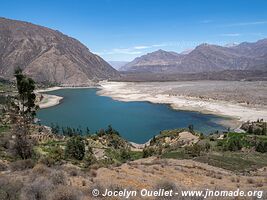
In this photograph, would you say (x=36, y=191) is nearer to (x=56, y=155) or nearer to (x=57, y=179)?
(x=57, y=179)

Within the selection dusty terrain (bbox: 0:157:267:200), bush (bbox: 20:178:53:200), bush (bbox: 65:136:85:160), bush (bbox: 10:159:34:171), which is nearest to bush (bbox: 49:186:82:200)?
dusty terrain (bbox: 0:157:267:200)

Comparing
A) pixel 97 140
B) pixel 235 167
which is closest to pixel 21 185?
pixel 235 167

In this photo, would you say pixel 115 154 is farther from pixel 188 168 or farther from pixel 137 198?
pixel 137 198

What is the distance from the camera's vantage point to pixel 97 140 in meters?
49.3

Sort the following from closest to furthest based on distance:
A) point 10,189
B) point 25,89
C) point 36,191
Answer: point 36,191, point 10,189, point 25,89

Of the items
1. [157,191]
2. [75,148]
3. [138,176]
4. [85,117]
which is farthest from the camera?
[85,117]

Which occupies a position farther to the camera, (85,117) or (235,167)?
(85,117)

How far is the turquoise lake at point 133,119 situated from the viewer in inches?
2926

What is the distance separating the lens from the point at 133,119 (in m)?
90.2

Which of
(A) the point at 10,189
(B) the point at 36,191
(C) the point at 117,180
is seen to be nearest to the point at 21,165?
(C) the point at 117,180

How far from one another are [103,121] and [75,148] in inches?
2279

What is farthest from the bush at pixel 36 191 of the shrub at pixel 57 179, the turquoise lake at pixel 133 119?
the turquoise lake at pixel 133 119

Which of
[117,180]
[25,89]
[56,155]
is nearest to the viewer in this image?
[117,180]

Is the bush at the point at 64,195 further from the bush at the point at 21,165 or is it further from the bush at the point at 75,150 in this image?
the bush at the point at 75,150
